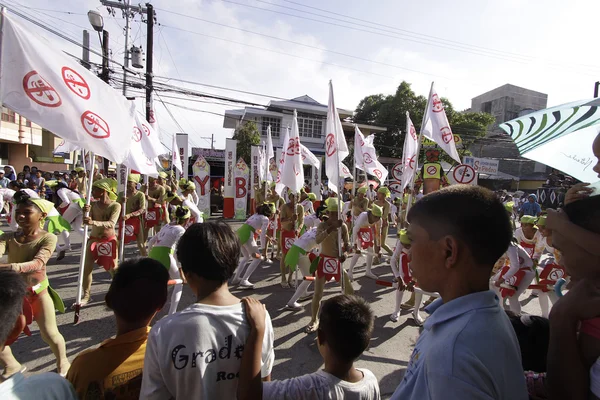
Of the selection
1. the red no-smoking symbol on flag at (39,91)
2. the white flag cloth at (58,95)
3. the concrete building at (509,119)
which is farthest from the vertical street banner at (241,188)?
the concrete building at (509,119)

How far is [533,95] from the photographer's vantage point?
4041cm

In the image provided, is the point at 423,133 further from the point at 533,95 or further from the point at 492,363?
the point at 533,95

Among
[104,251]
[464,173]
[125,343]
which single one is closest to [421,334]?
[125,343]

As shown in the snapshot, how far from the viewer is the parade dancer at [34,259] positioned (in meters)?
2.99

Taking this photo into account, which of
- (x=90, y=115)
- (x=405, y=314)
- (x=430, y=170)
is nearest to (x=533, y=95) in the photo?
(x=430, y=170)

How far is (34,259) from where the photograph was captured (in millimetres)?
2967

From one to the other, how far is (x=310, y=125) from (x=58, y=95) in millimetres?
27915

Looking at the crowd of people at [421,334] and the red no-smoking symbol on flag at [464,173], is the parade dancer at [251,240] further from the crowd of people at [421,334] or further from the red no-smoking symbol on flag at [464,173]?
the crowd of people at [421,334]

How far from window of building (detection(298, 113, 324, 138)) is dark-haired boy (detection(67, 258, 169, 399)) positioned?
2883cm

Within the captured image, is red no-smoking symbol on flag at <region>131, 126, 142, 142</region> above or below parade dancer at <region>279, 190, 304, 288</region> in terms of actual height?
above

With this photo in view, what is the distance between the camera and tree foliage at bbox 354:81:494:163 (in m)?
25.7

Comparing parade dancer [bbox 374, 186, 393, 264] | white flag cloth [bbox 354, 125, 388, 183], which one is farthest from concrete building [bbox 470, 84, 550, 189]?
parade dancer [bbox 374, 186, 393, 264]

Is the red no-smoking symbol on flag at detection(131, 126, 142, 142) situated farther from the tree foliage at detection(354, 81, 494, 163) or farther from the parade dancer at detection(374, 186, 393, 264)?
the tree foliage at detection(354, 81, 494, 163)

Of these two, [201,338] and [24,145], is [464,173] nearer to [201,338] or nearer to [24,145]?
[201,338]
